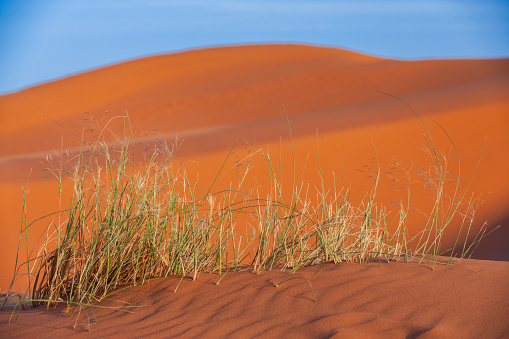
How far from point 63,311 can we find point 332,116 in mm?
13111

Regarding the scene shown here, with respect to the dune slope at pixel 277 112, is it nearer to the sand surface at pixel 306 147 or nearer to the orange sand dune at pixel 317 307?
the sand surface at pixel 306 147

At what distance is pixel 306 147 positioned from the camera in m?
11.0

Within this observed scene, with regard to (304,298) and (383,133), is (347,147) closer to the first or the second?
(383,133)

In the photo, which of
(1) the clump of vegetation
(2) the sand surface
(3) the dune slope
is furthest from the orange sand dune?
(3) the dune slope

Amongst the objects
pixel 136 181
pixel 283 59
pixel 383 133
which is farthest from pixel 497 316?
pixel 283 59

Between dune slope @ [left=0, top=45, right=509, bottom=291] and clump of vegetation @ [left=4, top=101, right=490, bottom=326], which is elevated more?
dune slope @ [left=0, top=45, right=509, bottom=291]

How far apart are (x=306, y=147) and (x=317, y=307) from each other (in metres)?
8.46

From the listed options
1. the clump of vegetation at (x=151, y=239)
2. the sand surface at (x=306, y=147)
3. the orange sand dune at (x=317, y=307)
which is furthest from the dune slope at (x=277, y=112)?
the orange sand dune at (x=317, y=307)

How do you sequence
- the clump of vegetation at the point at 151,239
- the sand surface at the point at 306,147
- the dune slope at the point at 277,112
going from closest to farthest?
the sand surface at the point at 306,147 < the clump of vegetation at the point at 151,239 < the dune slope at the point at 277,112

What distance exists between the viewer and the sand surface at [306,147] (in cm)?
254

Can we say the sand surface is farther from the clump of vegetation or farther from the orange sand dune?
the clump of vegetation

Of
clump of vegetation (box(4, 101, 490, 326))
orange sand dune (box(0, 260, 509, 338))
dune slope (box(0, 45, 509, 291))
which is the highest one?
dune slope (box(0, 45, 509, 291))

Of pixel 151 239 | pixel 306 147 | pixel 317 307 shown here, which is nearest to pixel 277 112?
pixel 306 147

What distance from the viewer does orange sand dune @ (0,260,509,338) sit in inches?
93.0
